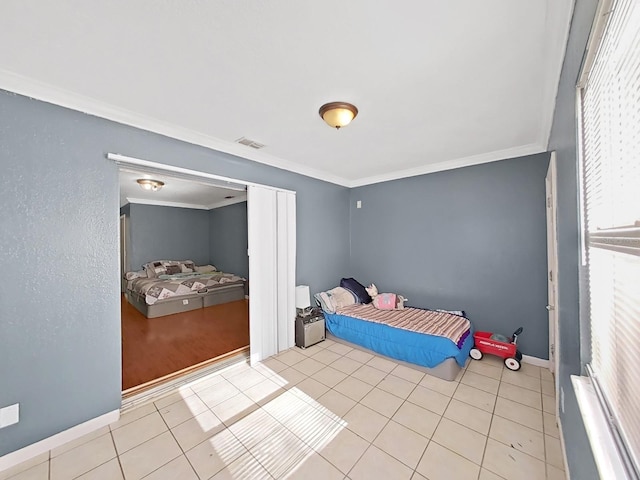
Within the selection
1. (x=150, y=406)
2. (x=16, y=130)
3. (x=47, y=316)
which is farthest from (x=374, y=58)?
(x=150, y=406)

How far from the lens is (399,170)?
13.1ft

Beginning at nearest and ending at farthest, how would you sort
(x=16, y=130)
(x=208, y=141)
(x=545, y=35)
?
(x=545, y=35) < (x=16, y=130) < (x=208, y=141)

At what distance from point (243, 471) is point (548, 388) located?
9.45 ft

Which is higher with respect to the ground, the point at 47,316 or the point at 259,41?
the point at 259,41

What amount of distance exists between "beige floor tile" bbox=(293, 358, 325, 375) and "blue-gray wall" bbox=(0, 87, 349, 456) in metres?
1.69

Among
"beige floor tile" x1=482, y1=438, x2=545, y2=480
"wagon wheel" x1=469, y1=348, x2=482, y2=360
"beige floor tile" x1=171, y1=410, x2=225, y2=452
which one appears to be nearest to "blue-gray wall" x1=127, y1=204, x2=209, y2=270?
"beige floor tile" x1=171, y1=410, x2=225, y2=452

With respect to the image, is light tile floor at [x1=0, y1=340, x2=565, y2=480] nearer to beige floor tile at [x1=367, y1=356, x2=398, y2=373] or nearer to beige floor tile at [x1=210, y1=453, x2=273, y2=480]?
beige floor tile at [x1=210, y1=453, x2=273, y2=480]

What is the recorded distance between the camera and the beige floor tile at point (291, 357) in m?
3.11

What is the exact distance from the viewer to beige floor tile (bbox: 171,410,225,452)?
189 cm

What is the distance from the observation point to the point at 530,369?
2.88m

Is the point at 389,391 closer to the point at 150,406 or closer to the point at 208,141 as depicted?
the point at 150,406

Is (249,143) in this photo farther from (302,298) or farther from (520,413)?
(520,413)

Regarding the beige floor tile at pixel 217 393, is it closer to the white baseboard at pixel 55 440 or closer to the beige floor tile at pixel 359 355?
the white baseboard at pixel 55 440

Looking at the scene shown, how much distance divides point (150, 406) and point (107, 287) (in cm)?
115
